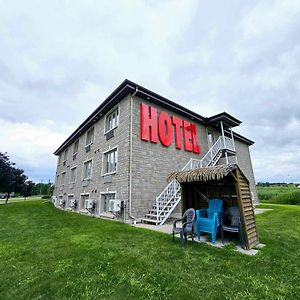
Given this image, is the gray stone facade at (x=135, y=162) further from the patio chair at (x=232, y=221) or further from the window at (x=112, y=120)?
the patio chair at (x=232, y=221)

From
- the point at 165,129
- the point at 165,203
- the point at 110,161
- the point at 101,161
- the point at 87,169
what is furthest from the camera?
the point at 87,169

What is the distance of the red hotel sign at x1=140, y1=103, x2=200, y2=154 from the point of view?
11801 millimetres

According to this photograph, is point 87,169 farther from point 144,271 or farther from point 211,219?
point 144,271

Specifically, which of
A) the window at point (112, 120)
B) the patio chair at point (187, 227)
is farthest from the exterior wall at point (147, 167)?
the patio chair at point (187, 227)

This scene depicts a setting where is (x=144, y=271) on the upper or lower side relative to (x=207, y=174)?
lower

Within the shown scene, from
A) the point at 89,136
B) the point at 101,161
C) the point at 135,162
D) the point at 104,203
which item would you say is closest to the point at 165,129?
the point at 135,162

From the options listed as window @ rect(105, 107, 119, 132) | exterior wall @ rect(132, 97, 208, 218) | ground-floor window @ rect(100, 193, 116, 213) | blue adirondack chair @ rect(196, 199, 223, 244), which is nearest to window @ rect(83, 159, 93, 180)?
ground-floor window @ rect(100, 193, 116, 213)

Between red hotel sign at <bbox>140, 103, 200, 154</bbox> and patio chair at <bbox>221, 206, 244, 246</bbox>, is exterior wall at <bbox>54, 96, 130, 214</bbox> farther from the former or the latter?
patio chair at <bbox>221, 206, 244, 246</bbox>

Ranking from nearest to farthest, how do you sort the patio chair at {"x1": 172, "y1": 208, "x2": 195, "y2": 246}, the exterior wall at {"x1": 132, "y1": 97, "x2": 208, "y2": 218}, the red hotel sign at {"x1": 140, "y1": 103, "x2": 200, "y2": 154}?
the patio chair at {"x1": 172, "y1": 208, "x2": 195, "y2": 246} < the exterior wall at {"x1": 132, "y1": 97, "x2": 208, "y2": 218} < the red hotel sign at {"x1": 140, "y1": 103, "x2": 200, "y2": 154}

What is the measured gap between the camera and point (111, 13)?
8172 millimetres

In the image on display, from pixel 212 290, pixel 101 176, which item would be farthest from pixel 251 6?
pixel 101 176

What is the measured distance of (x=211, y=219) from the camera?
6.00 metres

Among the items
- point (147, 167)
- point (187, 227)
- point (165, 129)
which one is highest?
point (165, 129)

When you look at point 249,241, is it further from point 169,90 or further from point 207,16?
point 169,90
